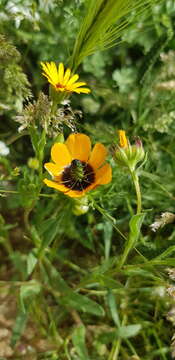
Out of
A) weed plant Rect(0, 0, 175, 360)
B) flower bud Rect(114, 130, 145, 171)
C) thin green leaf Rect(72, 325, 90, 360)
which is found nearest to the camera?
flower bud Rect(114, 130, 145, 171)

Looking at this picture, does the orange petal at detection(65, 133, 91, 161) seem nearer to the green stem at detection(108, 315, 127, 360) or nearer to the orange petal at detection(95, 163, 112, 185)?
the orange petal at detection(95, 163, 112, 185)

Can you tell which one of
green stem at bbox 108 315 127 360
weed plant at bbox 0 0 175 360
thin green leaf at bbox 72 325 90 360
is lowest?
green stem at bbox 108 315 127 360

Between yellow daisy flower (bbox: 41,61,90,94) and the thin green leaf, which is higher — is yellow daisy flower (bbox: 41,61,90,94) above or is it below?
above

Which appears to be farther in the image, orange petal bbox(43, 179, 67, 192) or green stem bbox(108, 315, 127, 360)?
green stem bbox(108, 315, 127, 360)

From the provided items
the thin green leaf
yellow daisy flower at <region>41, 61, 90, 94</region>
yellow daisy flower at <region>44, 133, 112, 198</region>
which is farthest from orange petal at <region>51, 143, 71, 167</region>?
the thin green leaf

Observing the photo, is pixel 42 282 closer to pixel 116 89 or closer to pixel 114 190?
pixel 114 190

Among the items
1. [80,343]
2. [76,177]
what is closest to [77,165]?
[76,177]

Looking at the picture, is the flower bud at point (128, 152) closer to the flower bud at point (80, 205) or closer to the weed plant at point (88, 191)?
the weed plant at point (88, 191)

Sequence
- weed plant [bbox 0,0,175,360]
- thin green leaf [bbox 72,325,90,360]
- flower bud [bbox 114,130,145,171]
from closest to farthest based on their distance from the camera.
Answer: flower bud [bbox 114,130,145,171] → weed plant [bbox 0,0,175,360] → thin green leaf [bbox 72,325,90,360]
